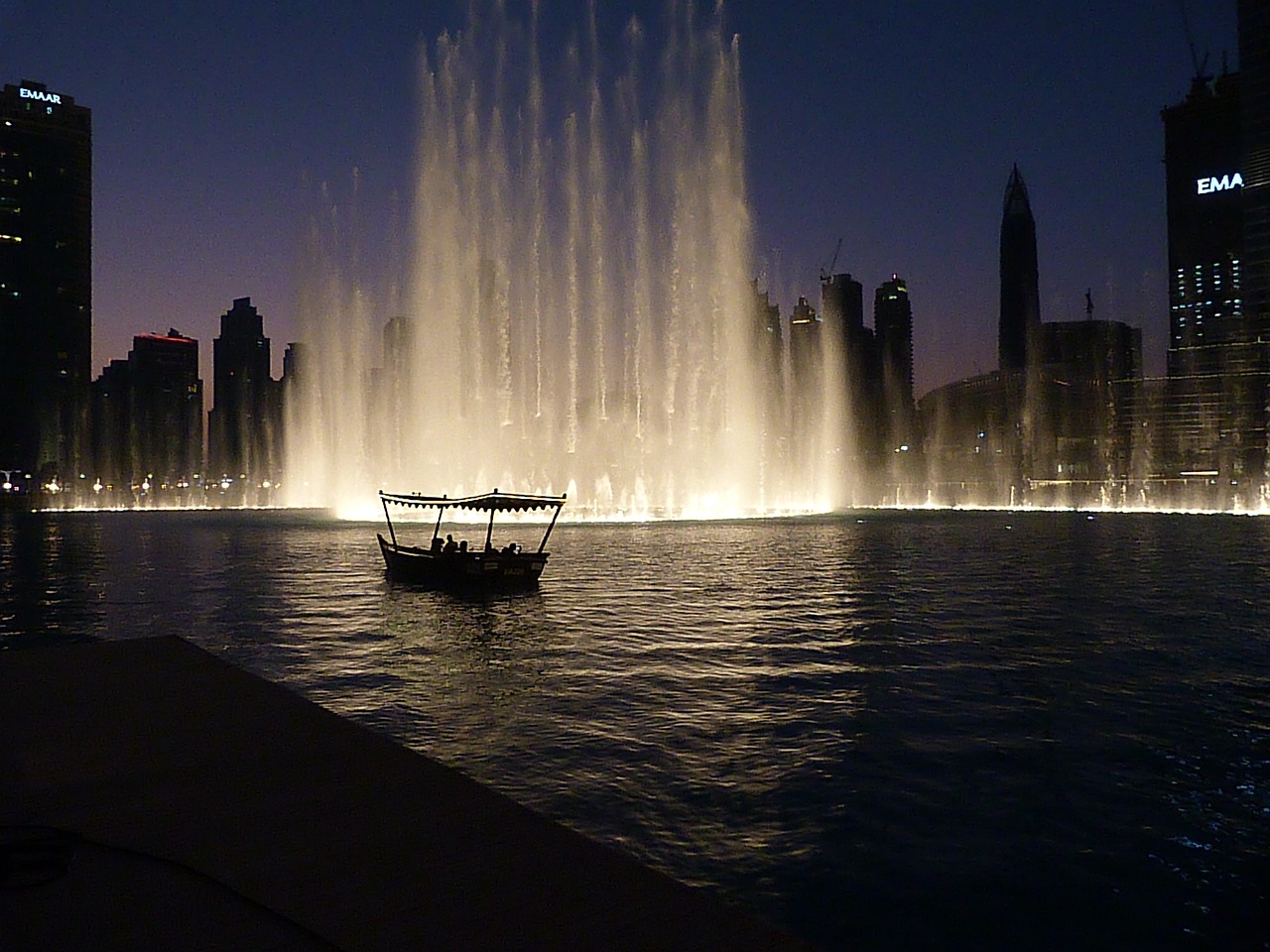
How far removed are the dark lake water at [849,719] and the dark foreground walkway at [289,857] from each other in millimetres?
3341

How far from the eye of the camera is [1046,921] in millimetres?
8359

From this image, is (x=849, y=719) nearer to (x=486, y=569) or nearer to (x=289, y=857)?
(x=289, y=857)

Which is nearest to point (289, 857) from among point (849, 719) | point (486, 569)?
point (849, 719)

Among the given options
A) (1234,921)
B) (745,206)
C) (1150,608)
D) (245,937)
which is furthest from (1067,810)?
(745,206)

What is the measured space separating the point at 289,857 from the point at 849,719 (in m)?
11.2

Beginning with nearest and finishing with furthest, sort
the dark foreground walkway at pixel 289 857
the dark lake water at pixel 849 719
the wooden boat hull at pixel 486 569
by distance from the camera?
the dark foreground walkway at pixel 289 857, the dark lake water at pixel 849 719, the wooden boat hull at pixel 486 569

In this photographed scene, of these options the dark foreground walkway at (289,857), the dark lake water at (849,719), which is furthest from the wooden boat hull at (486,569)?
the dark foreground walkway at (289,857)

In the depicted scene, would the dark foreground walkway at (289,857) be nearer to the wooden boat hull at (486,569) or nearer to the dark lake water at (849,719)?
the dark lake water at (849,719)

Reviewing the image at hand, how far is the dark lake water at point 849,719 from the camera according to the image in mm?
9039

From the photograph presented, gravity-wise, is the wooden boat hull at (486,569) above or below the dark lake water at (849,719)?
above

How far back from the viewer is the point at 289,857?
5.88m

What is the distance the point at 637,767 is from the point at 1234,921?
6805 millimetres

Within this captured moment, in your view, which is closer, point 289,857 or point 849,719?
point 289,857

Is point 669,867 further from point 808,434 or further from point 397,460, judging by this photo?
point 808,434
